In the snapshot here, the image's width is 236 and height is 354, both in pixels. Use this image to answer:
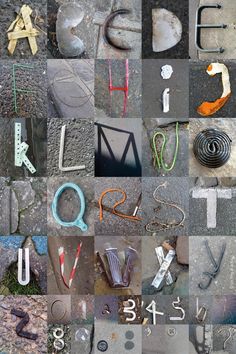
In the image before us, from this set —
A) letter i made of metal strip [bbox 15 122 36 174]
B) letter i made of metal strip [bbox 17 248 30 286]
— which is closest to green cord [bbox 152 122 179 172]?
letter i made of metal strip [bbox 15 122 36 174]

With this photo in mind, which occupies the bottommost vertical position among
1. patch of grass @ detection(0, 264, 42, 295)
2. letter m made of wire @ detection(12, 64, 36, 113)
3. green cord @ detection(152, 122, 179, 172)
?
patch of grass @ detection(0, 264, 42, 295)

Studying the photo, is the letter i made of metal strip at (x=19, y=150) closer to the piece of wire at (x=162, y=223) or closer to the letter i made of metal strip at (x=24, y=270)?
the letter i made of metal strip at (x=24, y=270)

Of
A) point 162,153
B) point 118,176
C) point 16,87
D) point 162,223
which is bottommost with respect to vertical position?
point 162,223

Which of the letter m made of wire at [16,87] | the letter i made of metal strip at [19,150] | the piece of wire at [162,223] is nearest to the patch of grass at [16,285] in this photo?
the letter i made of metal strip at [19,150]

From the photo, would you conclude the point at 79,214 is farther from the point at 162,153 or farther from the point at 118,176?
the point at 162,153

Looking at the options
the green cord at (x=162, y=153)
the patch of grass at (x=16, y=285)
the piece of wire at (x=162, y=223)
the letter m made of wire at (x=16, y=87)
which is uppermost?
the letter m made of wire at (x=16, y=87)

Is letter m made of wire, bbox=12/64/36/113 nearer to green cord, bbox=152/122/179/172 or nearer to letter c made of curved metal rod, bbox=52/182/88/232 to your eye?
letter c made of curved metal rod, bbox=52/182/88/232

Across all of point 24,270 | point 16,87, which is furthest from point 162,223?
point 16,87

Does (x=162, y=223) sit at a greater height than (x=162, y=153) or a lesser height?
lesser
